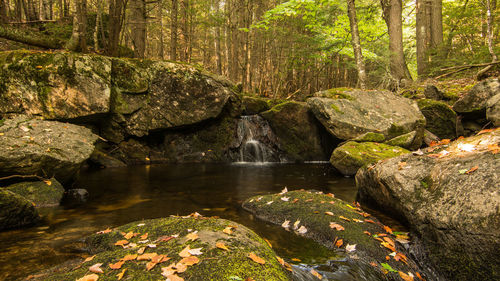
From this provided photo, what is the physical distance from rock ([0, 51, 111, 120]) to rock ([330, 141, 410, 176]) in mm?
7785

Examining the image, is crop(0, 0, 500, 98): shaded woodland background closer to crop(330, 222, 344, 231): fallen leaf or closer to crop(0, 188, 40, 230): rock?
crop(0, 188, 40, 230): rock

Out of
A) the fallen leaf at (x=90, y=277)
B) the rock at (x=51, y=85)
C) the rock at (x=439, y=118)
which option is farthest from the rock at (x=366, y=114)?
the fallen leaf at (x=90, y=277)

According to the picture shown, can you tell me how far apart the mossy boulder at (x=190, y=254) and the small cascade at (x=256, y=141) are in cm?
862

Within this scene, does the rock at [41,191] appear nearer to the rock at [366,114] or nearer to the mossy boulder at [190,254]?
the mossy boulder at [190,254]

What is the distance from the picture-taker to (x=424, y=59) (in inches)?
550

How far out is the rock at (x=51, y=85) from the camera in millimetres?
7750

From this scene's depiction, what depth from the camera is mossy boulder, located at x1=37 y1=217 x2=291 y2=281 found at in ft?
6.48

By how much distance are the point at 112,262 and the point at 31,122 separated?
18.8 feet

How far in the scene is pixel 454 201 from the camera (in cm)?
276

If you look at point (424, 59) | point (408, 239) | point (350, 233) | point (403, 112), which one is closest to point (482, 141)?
point (408, 239)

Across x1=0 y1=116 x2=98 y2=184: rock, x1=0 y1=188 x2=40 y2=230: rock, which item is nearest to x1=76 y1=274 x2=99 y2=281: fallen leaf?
x1=0 y1=188 x2=40 y2=230: rock

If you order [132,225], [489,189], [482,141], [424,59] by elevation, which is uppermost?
[424,59]

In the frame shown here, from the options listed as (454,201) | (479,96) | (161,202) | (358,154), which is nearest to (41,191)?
(161,202)

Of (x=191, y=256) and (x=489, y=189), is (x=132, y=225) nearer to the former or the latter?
(x=191, y=256)
